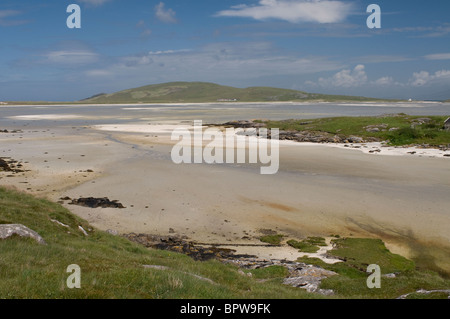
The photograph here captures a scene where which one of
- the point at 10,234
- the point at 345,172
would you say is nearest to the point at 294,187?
the point at 345,172

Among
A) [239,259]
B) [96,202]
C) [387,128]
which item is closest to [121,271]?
[239,259]

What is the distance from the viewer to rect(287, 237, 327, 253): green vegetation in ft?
61.2

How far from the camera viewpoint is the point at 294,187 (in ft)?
97.2

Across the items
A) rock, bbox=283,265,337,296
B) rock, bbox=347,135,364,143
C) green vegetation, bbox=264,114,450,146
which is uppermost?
green vegetation, bbox=264,114,450,146

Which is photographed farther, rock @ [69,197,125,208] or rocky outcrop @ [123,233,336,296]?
rock @ [69,197,125,208]

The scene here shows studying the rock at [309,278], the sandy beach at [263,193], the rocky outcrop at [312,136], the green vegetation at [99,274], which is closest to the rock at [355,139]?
the rocky outcrop at [312,136]

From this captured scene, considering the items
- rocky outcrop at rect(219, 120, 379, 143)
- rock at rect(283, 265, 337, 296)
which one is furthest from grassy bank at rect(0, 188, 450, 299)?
rocky outcrop at rect(219, 120, 379, 143)

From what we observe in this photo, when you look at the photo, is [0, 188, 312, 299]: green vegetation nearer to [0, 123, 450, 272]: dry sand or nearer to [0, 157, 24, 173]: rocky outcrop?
[0, 123, 450, 272]: dry sand

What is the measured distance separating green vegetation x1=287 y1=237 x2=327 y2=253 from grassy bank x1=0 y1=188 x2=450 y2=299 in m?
1.19

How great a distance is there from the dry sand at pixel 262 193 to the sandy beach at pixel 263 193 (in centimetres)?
6

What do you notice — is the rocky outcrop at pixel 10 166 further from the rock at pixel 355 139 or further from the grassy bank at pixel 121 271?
the rock at pixel 355 139
